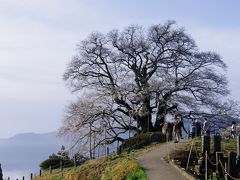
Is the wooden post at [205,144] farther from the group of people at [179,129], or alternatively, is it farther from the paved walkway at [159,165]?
the group of people at [179,129]

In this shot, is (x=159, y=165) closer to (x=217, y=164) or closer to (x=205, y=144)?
(x=205, y=144)

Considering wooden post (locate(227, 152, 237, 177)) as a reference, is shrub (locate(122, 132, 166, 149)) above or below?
above

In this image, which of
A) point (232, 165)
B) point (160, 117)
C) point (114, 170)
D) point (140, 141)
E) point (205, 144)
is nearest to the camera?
point (232, 165)

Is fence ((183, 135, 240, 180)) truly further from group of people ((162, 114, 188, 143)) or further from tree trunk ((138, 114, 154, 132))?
tree trunk ((138, 114, 154, 132))

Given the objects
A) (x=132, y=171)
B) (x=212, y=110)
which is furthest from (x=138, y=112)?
(x=132, y=171)

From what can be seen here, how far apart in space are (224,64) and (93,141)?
1429 cm

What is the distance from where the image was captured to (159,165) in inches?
1088

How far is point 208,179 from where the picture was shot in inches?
920

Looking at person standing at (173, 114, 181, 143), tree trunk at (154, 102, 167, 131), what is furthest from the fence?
tree trunk at (154, 102, 167, 131)

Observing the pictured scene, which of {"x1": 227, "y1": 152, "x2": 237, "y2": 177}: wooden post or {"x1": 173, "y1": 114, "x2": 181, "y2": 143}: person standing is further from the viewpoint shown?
{"x1": 173, "y1": 114, "x2": 181, "y2": 143}: person standing

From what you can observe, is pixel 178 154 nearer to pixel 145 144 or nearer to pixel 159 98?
pixel 145 144

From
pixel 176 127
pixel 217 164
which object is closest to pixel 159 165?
pixel 217 164

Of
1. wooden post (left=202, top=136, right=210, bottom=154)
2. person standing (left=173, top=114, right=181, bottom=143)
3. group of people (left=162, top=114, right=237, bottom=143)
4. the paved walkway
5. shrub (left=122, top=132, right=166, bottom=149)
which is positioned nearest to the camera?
the paved walkway

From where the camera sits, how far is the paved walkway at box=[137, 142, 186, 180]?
2408 cm
